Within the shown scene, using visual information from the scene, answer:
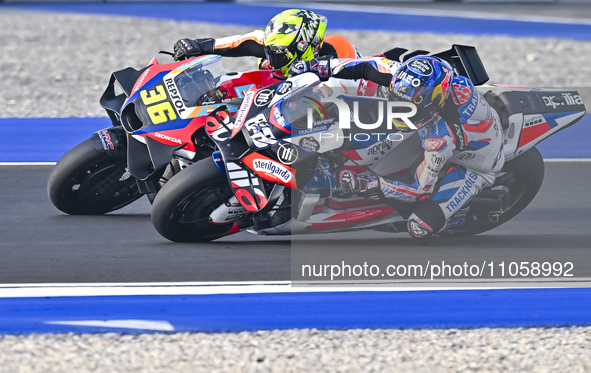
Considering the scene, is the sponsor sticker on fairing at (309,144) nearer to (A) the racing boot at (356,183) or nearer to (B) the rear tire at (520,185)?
(A) the racing boot at (356,183)

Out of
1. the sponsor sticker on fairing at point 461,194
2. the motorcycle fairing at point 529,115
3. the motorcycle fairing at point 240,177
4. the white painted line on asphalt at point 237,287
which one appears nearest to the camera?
the white painted line on asphalt at point 237,287

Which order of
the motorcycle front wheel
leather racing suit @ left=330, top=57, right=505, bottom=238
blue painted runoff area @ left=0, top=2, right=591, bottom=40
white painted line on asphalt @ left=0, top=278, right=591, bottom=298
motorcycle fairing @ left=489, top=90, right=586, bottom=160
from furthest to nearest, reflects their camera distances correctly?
blue painted runoff area @ left=0, top=2, right=591, bottom=40 < the motorcycle front wheel < motorcycle fairing @ left=489, top=90, right=586, bottom=160 < leather racing suit @ left=330, top=57, right=505, bottom=238 < white painted line on asphalt @ left=0, top=278, right=591, bottom=298

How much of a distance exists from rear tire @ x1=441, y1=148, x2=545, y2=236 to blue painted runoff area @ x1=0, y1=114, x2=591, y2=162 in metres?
2.85

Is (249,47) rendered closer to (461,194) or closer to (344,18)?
(461,194)

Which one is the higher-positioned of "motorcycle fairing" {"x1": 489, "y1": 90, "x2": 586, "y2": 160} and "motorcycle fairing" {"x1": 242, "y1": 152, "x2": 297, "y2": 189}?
"motorcycle fairing" {"x1": 489, "y1": 90, "x2": 586, "y2": 160}

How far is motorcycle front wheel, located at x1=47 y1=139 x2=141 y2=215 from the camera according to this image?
17.6 feet

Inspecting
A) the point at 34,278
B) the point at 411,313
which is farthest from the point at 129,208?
the point at 411,313

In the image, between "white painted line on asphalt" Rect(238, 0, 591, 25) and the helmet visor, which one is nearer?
the helmet visor

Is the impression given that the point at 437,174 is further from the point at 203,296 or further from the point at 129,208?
the point at 129,208

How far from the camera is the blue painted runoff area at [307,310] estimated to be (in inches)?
157

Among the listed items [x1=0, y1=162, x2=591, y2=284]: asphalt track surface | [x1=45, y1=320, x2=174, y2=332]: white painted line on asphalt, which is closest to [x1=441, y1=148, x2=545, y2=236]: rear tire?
[x1=0, y1=162, x2=591, y2=284]: asphalt track surface

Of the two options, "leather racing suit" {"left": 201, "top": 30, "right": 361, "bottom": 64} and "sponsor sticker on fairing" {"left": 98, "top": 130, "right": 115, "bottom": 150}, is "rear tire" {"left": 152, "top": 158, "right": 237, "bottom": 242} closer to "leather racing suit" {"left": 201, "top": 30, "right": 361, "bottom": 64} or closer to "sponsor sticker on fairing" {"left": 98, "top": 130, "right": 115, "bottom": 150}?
"sponsor sticker on fairing" {"left": 98, "top": 130, "right": 115, "bottom": 150}

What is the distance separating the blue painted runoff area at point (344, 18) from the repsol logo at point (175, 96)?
10.9m

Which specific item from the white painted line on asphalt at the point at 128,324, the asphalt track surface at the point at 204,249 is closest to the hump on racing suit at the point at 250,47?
the asphalt track surface at the point at 204,249
